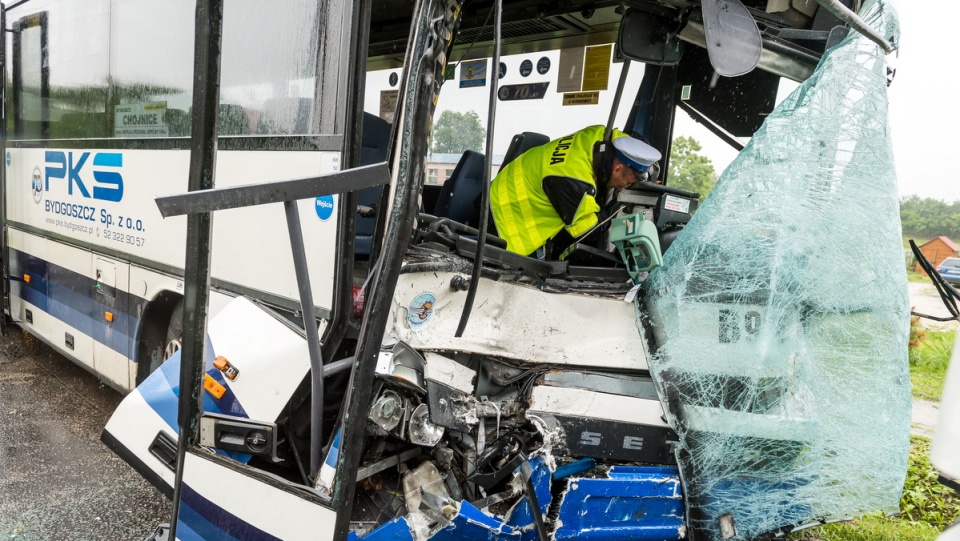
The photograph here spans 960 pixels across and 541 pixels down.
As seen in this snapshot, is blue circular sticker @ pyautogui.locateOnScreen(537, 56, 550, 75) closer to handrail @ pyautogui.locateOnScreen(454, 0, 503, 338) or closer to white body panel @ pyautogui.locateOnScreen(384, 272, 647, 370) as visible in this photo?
white body panel @ pyautogui.locateOnScreen(384, 272, 647, 370)

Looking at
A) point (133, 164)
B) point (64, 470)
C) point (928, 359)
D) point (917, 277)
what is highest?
point (133, 164)

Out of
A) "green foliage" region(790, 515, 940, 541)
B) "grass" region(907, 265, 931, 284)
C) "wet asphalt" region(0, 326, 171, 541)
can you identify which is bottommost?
"wet asphalt" region(0, 326, 171, 541)

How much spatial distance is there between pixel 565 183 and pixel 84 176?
9.91ft

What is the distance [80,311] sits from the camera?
4195 millimetres

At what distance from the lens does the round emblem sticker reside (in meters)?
2.32

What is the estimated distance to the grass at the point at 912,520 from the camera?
330 cm

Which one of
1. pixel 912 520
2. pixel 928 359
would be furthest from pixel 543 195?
pixel 928 359

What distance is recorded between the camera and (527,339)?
99.3 inches

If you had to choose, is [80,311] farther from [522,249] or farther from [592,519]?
[592,519]

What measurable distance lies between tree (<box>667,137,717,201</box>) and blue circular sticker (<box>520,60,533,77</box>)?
0.96 meters

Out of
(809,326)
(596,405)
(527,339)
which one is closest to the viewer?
(809,326)

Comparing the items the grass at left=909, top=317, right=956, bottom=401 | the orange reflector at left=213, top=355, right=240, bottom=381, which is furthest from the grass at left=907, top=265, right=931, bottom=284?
the grass at left=909, top=317, right=956, bottom=401

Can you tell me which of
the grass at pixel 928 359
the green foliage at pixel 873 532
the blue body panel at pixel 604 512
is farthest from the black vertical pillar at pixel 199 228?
the grass at pixel 928 359

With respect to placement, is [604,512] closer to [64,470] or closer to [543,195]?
[543,195]
